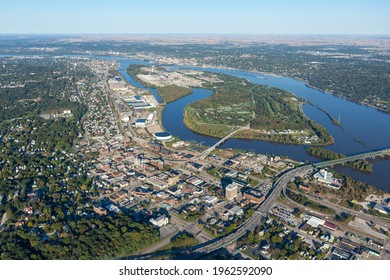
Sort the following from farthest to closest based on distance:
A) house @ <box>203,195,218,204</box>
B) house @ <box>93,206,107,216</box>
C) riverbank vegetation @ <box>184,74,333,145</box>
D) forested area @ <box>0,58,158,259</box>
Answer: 1. riverbank vegetation @ <box>184,74,333,145</box>
2. house @ <box>203,195,218,204</box>
3. house @ <box>93,206,107,216</box>
4. forested area @ <box>0,58,158,259</box>

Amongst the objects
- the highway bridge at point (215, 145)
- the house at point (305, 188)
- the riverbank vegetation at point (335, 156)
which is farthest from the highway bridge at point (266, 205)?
the highway bridge at point (215, 145)

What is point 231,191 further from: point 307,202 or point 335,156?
point 335,156

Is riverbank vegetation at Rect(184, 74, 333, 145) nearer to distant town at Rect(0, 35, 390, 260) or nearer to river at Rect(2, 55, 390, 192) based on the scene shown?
distant town at Rect(0, 35, 390, 260)

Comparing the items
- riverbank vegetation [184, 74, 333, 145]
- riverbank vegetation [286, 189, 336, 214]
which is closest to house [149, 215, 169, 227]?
riverbank vegetation [286, 189, 336, 214]

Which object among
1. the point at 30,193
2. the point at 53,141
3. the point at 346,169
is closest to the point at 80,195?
the point at 30,193

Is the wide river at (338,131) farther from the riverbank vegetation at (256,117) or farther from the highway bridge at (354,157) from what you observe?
the riverbank vegetation at (256,117)

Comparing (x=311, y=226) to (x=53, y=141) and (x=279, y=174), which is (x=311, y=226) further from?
(x=53, y=141)
